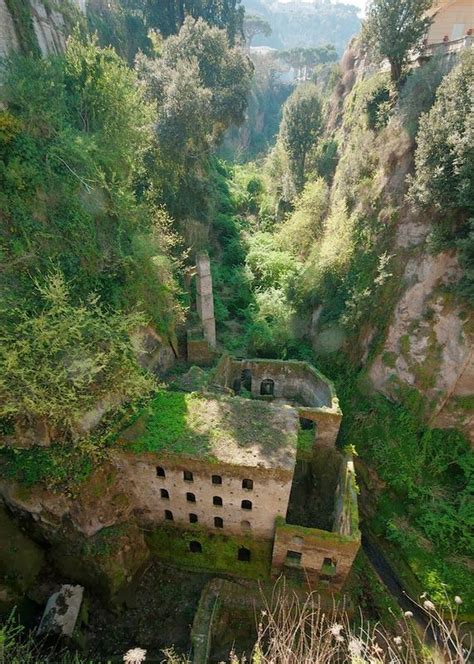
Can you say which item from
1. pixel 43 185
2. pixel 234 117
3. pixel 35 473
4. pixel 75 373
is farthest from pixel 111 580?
pixel 234 117

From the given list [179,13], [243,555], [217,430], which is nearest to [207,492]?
[217,430]

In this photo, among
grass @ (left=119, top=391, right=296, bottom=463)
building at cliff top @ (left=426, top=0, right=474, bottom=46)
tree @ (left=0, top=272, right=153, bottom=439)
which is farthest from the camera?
building at cliff top @ (left=426, top=0, right=474, bottom=46)

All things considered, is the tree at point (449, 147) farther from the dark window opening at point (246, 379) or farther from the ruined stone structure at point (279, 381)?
the dark window opening at point (246, 379)

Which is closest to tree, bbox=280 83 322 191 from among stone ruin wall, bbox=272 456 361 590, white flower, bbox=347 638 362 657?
stone ruin wall, bbox=272 456 361 590

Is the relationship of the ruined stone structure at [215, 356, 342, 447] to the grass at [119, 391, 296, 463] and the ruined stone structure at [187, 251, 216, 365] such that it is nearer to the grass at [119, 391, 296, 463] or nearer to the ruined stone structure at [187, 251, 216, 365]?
the ruined stone structure at [187, 251, 216, 365]

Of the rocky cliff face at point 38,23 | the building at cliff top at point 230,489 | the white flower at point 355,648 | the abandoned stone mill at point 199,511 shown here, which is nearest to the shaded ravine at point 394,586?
the building at cliff top at point 230,489
